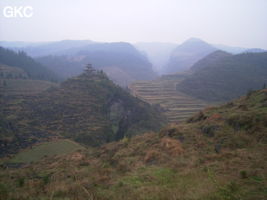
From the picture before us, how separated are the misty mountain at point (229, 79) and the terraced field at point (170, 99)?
5.56 m

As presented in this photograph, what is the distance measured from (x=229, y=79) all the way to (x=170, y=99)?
28.5 meters

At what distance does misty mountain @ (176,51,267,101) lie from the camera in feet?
251

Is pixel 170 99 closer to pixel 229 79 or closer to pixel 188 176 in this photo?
pixel 229 79

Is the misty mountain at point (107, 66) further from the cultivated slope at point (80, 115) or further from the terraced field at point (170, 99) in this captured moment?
the cultivated slope at point (80, 115)

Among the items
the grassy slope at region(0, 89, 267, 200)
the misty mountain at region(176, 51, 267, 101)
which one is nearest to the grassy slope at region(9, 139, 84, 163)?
the grassy slope at region(0, 89, 267, 200)

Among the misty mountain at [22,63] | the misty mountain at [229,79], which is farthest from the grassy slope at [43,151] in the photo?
the misty mountain at [22,63]

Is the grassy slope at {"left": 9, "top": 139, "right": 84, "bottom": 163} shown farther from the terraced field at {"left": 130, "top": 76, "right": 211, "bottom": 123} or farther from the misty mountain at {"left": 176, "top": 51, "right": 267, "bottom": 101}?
the misty mountain at {"left": 176, "top": 51, "right": 267, "bottom": 101}

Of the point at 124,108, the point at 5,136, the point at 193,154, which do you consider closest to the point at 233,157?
the point at 193,154

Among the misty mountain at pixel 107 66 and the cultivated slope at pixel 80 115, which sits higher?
the misty mountain at pixel 107 66

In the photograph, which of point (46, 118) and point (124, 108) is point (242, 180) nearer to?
point (46, 118)

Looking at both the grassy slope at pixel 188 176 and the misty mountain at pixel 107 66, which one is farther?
the misty mountain at pixel 107 66

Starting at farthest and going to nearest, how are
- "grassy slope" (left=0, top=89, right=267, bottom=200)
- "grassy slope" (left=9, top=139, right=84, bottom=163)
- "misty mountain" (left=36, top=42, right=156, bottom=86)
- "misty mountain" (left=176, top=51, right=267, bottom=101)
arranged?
1. "misty mountain" (left=36, top=42, right=156, bottom=86)
2. "misty mountain" (left=176, top=51, right=267, bottom=101)
3. "grassy slope" (left=9, top=139, right=84, bottom=163)
4. "grassy slope" (left=0, top=89, right=267, bottom=200)

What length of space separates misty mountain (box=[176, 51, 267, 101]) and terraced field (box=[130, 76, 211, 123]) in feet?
18.2

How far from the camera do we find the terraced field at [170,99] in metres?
60.5
